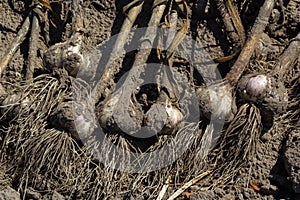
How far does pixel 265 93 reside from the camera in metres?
A: 2.31

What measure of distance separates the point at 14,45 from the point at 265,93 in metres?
0.84

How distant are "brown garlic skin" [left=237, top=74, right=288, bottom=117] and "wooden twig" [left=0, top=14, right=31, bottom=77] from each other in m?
0.75

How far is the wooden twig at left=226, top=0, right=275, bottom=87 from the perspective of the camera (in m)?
2.36

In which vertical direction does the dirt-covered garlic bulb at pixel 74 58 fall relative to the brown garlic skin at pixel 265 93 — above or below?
above

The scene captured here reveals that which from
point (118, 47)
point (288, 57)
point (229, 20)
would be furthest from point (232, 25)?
point (118, 47)

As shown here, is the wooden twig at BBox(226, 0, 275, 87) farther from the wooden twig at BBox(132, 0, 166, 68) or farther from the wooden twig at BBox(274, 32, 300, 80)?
the wooden twig at BBox(132, 0, 166, 68)

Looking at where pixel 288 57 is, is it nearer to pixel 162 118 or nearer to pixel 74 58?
pixel 162 118

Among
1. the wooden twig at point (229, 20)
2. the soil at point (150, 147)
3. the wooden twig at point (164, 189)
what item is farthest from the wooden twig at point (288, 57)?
the wooden twig at point (164, 189)

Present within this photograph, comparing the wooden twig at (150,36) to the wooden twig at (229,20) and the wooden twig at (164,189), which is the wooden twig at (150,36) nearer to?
the wooden twig at (229,20)

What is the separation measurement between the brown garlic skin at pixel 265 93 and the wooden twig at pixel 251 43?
0.04m

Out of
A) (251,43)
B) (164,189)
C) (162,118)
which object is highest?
(251,43)

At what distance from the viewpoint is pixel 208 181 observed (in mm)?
2359

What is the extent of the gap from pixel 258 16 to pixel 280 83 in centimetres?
23

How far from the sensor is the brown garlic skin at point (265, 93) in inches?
90.9
